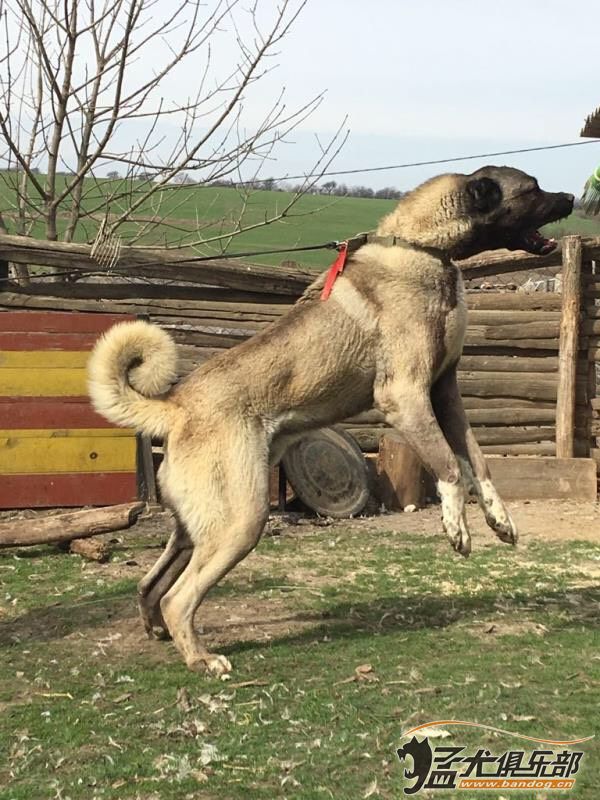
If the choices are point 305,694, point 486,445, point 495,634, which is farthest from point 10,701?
point 486,445

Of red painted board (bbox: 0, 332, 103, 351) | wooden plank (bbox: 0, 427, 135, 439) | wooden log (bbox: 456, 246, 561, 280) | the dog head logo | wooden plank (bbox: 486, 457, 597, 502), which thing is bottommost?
wooden plank (bbox: 486, 457, 597, 502)

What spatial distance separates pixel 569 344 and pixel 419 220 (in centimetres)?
587

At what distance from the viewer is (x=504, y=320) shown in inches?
444

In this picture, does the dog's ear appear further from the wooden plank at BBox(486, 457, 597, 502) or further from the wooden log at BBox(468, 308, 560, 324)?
the wooden log at BBox(468, 308, 560, 324)

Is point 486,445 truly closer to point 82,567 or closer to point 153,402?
point 82,567

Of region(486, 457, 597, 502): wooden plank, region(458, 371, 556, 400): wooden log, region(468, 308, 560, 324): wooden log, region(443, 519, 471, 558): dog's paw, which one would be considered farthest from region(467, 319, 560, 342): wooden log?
region(443, 519, 471, 558): dog's paw

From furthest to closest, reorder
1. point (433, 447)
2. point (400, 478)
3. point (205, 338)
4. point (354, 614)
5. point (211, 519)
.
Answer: point (205, 338) → point (400, 478) → point (354, 614) → point (433, 447) → point (211, 519)

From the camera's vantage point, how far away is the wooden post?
35.8ft

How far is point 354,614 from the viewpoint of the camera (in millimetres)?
5965

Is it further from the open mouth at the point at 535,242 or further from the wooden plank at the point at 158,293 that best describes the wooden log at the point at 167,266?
the open mouth at the point at 535,242

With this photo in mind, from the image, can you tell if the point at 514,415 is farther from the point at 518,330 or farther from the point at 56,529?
the point at 56,529

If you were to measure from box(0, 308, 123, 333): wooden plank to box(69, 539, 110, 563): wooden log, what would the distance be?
7.83 feet

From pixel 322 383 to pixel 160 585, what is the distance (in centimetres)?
147

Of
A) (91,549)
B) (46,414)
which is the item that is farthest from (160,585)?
(46,414)
